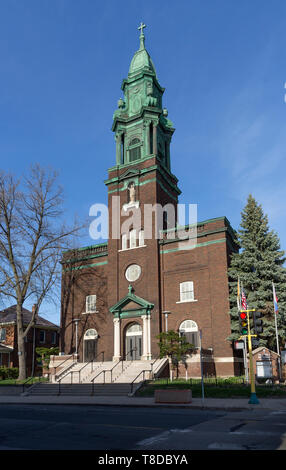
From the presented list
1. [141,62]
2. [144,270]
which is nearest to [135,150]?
[141,62]

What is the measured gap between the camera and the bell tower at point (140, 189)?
3678cm

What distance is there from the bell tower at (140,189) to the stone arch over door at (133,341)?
44 cm

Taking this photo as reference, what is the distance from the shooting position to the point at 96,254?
136 ft

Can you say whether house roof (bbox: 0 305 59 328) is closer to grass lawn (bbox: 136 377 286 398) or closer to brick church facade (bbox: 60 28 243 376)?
brick church facade (bbox: 60 28 243 376)

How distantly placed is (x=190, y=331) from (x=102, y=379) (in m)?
8.14

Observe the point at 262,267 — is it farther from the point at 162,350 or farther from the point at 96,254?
the point at 96,254

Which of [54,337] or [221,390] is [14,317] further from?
[221,390]

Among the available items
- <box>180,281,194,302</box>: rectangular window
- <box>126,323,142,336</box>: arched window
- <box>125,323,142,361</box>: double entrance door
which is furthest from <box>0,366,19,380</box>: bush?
<box>180,281,194,302</box>: rectangular window

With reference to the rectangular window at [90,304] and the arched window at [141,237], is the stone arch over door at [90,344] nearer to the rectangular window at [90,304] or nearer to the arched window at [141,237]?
the rectangular window at [90,304]

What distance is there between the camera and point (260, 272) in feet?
110

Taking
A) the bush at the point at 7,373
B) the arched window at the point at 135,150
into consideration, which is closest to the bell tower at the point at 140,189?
the arched window at the point at 135,150

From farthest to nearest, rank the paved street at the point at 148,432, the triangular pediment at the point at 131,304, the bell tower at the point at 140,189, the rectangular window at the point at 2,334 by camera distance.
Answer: the rectangular window at the point at 2,334, the bell tower at the point at 140,189, the triangular pediment at the point at 131,304, the paved street at the point at 148,432

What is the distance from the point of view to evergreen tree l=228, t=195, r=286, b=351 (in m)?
32.2
